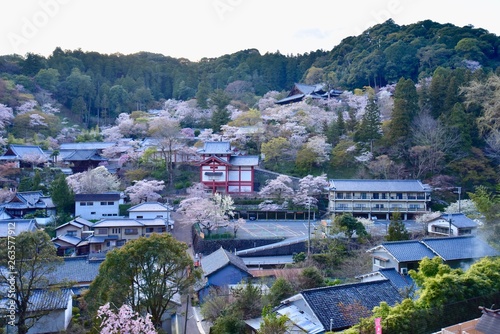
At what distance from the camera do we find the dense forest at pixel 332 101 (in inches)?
1170

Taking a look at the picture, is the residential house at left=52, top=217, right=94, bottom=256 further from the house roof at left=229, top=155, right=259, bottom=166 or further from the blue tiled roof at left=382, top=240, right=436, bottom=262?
the blue tiled roof at left=382, top=240, right=436, bottom=262

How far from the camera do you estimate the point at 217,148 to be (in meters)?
31.0

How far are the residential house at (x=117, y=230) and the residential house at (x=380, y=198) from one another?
36.9 ft

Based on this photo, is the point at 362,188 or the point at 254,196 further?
the point at 254,196

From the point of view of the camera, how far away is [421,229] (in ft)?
78.6

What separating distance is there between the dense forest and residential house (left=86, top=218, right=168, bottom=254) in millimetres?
11805

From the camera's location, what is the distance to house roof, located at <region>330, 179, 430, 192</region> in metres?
27.1

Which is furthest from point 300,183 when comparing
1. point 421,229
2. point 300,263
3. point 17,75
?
point 17,75

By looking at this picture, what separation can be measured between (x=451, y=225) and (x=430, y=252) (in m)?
5.87

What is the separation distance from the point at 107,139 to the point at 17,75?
56.2ft

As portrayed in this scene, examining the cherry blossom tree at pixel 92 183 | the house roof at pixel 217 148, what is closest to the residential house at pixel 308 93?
the house roof at pixel 217 148

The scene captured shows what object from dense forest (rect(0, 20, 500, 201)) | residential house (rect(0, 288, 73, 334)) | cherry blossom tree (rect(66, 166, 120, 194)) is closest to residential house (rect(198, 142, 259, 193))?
dense forest (rect(0, 20, 500, 201))

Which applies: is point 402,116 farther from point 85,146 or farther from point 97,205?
point 85,146

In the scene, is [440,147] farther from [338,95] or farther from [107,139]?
[107,139]
